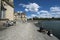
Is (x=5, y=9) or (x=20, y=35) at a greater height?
(x=5, y=9)

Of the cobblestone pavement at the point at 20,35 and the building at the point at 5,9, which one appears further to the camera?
the building at the point at 5,9

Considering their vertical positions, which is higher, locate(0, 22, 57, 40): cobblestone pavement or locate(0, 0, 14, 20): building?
locate(0, 0, 14, 20): building

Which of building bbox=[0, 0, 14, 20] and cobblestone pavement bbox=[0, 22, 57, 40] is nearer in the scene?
cobblestone pavement bbox=[0, 22, 57, 40]

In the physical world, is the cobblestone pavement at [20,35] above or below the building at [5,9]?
below

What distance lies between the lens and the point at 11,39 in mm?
18953

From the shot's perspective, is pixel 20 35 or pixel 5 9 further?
pixel 5 9

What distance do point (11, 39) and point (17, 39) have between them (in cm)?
75

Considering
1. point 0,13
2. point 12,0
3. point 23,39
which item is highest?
point 12,0

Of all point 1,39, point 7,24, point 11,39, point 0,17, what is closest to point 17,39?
point 11,39

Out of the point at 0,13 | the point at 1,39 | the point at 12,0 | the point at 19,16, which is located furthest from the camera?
the point at 19,16

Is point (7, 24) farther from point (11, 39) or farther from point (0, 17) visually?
point (11, 39)

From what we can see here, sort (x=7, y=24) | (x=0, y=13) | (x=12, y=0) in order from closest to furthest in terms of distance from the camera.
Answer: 1. (x=7, y=24)
2. (x=0, y=13)
3. (x=12, y=0)

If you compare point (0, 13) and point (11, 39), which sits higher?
point (0, 13)

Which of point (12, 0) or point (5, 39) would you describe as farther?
point (12, 0)
